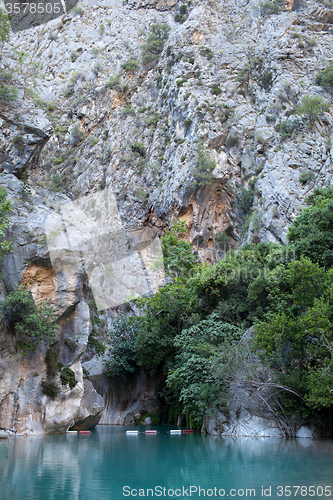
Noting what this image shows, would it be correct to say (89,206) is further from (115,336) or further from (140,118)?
(115,336)

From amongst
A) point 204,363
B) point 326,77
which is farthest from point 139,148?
point 204,363

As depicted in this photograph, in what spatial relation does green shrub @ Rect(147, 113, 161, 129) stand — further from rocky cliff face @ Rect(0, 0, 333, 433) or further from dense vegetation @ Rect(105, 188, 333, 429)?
dense vegetation @ Rect(105, 188, 333, 429)

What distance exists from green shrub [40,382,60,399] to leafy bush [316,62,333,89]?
1340 inches

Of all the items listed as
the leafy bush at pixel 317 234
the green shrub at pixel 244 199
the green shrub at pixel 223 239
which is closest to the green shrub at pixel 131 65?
the green shrub at pixel 244 199

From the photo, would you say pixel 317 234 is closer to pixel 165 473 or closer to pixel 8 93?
pixel 165 473

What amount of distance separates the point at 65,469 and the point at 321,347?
9.93 meters

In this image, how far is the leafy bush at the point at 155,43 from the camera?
53.4 m

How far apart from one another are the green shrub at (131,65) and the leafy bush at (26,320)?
42750 mm

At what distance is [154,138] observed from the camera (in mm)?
47125

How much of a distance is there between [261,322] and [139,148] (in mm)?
34559

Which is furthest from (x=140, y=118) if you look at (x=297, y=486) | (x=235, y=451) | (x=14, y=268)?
(x=297, y=486)

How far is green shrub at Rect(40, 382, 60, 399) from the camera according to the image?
21156 mm

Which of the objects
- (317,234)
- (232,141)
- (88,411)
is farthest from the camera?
(232,141)

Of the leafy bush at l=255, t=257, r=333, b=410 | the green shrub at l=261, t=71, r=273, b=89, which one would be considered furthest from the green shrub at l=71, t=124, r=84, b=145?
the leafy bush at l=255, t=257, r=333, b=410
